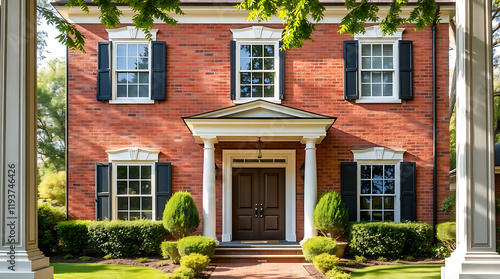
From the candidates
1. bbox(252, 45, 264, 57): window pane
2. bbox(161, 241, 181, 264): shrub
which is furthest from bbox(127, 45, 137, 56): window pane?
bbox(161, 241, 181, 264): shrub

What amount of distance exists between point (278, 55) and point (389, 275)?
6.40 m

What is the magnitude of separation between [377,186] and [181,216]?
17.8ft

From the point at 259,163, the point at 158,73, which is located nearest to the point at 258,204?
the point at 259,163

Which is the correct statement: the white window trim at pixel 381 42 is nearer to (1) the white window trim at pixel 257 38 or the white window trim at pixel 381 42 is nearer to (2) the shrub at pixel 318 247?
(1) the white window trim at pixel 257 38

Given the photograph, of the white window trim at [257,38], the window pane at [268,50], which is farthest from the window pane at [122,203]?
the window pane at [268,50]

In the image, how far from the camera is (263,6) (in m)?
6.79

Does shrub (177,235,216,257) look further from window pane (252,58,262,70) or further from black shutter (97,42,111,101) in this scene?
window pane (252,58,262,70)

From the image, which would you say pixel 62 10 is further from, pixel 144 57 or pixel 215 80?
pixel 215 80

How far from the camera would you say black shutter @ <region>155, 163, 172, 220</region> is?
12.2 metres

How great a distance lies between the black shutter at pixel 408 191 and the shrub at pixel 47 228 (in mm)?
9293

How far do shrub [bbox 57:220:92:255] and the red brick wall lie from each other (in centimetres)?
79

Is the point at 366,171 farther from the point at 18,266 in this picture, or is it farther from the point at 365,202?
the point at 18,266

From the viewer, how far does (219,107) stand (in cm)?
1248

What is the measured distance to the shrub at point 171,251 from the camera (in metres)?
10.4
